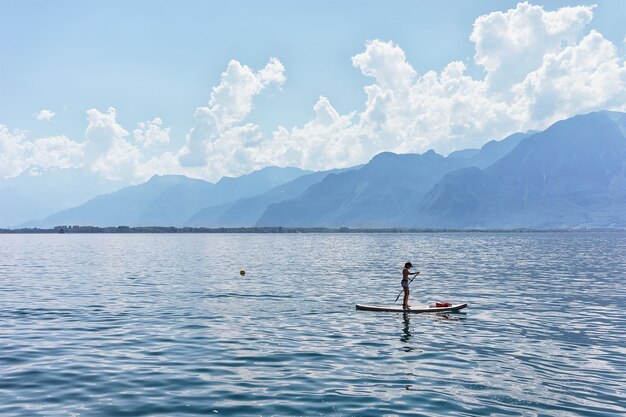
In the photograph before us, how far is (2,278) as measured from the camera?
66.1 metres

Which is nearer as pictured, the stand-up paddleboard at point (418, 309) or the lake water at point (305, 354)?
the lake water at point (305, 354)

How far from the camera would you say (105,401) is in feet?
63.2

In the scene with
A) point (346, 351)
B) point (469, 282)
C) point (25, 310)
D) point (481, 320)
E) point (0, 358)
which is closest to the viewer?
point (0, 358)

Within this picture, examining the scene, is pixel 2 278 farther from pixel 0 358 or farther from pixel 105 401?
pixel 105 401

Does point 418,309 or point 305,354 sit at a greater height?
point 418,309

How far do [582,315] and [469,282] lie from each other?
2337 cm

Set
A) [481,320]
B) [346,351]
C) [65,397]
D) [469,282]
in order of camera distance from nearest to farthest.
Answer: [65,397]
[346,351]
[481,320]
[469,282]

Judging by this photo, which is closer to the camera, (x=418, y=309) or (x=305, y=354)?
(x=305, y=354)

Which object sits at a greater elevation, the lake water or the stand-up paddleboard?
the stand-up paddleboard

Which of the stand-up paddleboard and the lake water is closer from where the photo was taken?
the lake water

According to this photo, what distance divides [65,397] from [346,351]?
41.9 ft

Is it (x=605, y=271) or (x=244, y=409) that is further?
(x=605, y=271)

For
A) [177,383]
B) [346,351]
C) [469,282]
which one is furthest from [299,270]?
[177,383]

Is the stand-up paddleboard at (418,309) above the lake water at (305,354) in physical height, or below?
above
